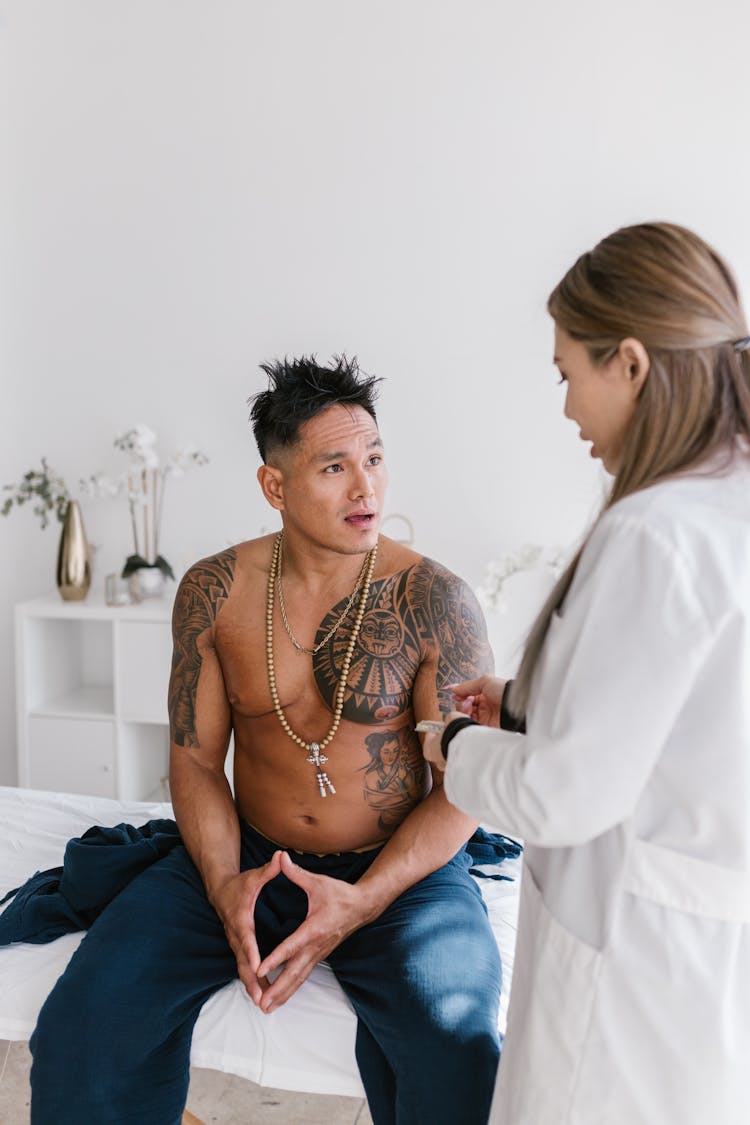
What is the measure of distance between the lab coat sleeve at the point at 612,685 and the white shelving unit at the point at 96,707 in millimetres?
2312

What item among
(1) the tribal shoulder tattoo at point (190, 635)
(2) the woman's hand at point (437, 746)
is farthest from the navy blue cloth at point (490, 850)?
(2) the woman's hand at point (437, 746)

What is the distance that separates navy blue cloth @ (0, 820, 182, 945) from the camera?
69.4 inches

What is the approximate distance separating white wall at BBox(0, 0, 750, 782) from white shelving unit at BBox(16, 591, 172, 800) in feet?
1.18

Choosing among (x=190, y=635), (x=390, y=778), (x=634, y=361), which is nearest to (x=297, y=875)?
(x=390, y=778)

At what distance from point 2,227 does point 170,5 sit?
0.91 meters

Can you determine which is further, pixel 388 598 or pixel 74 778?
pixel 74 778

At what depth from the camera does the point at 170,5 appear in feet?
11.1

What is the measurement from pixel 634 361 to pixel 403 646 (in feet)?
2.93

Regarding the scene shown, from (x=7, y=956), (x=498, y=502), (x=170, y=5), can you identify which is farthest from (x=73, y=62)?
(x=7, y=956)

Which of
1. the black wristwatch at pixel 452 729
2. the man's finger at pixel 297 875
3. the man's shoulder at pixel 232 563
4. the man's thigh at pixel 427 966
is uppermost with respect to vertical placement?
the man's shoulder at pixel 232 563

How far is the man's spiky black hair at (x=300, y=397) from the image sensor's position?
6.05ft

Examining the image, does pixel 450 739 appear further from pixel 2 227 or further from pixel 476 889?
pixel 2 227

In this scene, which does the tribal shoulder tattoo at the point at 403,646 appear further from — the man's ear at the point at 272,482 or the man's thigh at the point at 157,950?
the man's thigh at the point at 157,950

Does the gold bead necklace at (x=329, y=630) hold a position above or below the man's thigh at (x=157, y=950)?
above
